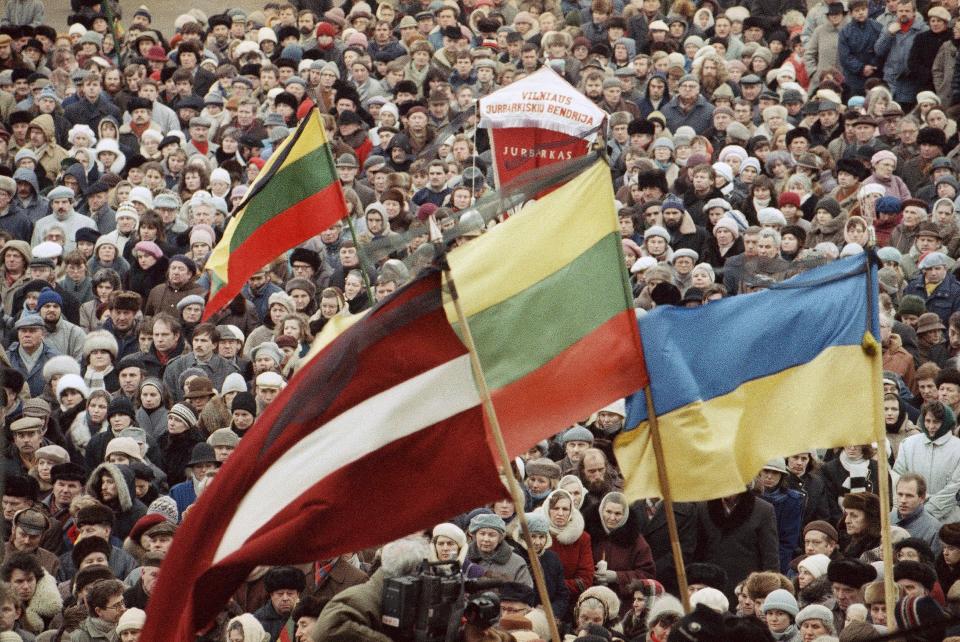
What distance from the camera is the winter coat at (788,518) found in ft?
39.1

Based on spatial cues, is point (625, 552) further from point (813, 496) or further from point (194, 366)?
point (194, 366)

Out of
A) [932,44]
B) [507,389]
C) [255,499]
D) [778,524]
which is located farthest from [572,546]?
[932,44]

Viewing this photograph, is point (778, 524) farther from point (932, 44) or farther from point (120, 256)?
point (932, 44)

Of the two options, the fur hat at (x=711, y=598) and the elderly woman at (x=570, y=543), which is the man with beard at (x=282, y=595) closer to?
the elderly woman at (x=570, y=543)

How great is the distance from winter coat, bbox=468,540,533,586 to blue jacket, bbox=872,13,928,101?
12.2 meters

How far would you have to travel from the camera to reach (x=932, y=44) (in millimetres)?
21594

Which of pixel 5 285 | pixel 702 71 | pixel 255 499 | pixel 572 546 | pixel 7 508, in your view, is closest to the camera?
pixel 255 499

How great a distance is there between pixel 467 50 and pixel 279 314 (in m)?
7.63

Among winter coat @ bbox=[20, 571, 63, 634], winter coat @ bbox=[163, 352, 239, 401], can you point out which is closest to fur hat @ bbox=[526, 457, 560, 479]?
winter coat @ bbox=[20, 571, 63, 634]

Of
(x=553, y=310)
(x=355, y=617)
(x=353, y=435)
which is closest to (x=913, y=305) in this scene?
(x=553, y=310)

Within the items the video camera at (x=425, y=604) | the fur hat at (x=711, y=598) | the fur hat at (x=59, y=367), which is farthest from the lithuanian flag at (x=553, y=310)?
the fur hat at (x=59, y=367)

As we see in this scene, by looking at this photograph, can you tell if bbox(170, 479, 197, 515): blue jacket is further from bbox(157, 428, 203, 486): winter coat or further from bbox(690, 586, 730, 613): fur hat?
bbox(690, 586, 730, 613): fur hat

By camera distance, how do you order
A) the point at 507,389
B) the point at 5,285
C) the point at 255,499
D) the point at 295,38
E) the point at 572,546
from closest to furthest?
the point at 255,499
the point at 507,389
the point at 572,546
the point at 5,285
the point at 295,38

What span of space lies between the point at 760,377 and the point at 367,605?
2.02m
